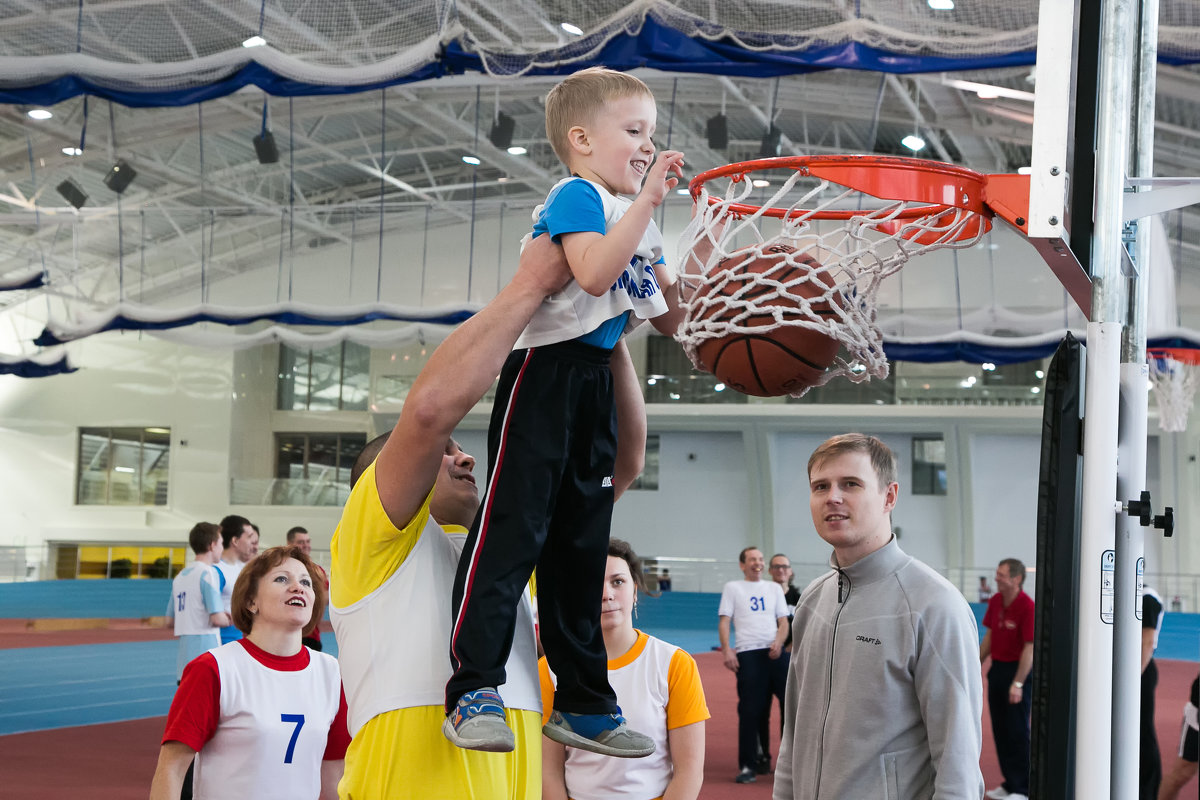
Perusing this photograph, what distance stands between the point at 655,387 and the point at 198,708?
953 inches

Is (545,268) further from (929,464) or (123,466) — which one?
(123,466)

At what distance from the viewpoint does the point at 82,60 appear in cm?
728

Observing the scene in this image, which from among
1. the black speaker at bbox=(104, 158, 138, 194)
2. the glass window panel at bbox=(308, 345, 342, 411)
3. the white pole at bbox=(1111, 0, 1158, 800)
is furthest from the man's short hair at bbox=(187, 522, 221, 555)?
the glass window panel at bbox=(308, 345, 342, 411)

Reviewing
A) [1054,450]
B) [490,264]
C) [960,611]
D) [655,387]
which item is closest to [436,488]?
[1054,450]

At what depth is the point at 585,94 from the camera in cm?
202

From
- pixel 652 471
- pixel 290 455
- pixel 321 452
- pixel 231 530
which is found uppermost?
pixel 321 452

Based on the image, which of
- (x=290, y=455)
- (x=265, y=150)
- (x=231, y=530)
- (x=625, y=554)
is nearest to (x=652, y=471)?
(x=290, y=455)

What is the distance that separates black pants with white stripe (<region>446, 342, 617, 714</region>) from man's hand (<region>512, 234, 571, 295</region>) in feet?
0.43

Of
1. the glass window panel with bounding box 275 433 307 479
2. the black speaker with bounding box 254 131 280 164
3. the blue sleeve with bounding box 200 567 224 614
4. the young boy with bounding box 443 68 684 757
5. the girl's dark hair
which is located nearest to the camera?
the young boy with bounding box 443 68 684 757

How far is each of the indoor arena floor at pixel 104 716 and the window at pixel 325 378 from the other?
11.4 metres

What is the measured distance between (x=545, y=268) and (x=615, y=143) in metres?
0.29

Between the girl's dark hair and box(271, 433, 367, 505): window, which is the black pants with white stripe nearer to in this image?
the girl's dark hair

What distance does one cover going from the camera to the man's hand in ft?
6.19

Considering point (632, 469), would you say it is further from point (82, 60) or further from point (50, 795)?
point (50, 795)
